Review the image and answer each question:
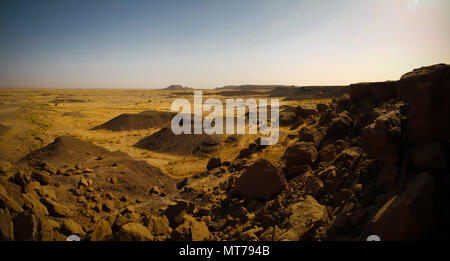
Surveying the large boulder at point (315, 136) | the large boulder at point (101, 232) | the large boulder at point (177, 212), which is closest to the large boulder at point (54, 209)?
the large boulder at point (101, 232)

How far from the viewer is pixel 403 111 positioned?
427 cm

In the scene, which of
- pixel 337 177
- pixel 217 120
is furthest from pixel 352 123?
pixel 217 120

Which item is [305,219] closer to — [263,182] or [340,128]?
[263,182]

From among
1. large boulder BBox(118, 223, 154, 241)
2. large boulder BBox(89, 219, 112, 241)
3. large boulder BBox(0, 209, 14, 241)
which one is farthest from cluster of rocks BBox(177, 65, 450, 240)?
large boulder BBox(0, 209, 14, 241)

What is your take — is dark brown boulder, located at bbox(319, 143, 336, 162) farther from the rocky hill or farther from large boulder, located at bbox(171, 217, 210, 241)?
large boulder, located at bbox(171, 217, 210, 241)

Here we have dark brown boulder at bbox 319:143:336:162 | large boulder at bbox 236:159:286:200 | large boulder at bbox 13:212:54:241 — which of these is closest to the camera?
large boulder at bbox 13:212:54:241

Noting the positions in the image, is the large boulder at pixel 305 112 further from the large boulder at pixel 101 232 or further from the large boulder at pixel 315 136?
the large boulder at pixel 101 232

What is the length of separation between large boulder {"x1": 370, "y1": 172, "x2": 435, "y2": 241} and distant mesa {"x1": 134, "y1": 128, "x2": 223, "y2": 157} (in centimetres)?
1115

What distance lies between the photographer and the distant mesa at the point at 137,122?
20619 millimetres

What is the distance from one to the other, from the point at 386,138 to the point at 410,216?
1.40 m

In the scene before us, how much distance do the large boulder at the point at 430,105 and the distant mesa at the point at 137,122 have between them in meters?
19.7

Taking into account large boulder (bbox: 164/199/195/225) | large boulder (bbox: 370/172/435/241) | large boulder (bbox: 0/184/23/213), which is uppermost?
large boulder (bbox: 370/172/435/241)

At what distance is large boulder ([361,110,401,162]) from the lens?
12.9 feet
